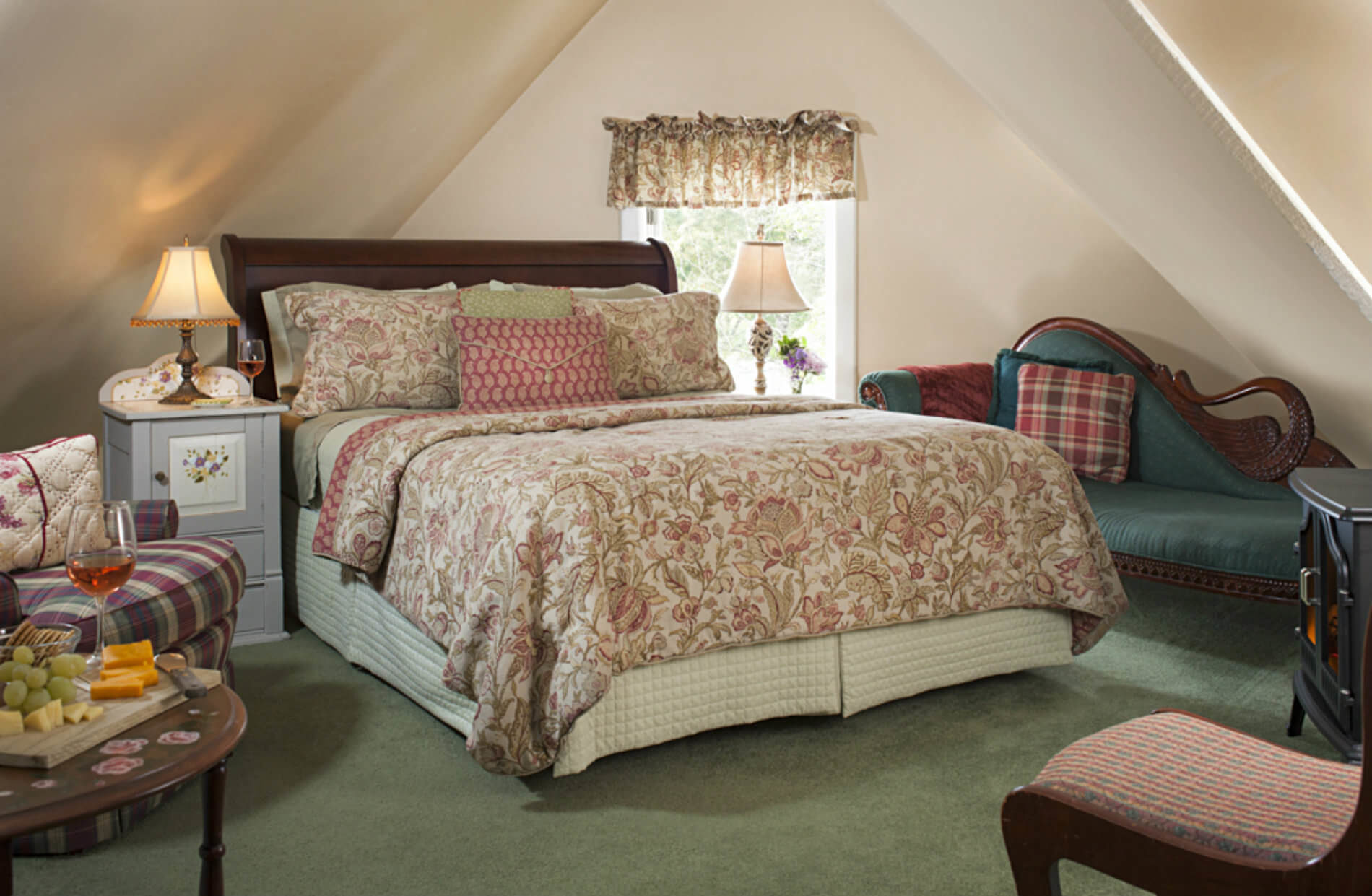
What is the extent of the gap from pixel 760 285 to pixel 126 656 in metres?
3.26

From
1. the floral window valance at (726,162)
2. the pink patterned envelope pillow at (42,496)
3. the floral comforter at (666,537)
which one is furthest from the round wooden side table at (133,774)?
the floral window valance at (726,162)

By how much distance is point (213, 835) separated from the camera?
1.46 m

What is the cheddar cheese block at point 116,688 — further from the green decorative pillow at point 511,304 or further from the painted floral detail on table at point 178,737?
the green decorative pillow at point 511,304

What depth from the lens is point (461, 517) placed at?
7.80 feet

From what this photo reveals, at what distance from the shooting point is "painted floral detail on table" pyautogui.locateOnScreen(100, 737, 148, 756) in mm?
1263

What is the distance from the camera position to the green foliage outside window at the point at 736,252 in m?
5.07

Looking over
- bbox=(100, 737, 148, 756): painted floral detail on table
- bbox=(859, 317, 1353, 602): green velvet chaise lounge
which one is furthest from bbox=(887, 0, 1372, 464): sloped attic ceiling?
bbox=(100, 737, 148, 756): painted floral detail on table

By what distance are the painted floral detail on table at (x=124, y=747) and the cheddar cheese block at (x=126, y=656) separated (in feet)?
0.61

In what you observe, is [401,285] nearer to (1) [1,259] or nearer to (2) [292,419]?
(2) [292,419]

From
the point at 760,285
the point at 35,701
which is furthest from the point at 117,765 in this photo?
the point at 760,285

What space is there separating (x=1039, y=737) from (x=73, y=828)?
1957 mm

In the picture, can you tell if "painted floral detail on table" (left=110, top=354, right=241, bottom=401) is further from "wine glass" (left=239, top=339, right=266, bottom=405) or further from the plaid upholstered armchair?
the plaid upholstered armchair

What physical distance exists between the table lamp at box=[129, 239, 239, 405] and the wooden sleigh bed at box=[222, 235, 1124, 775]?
349 mm

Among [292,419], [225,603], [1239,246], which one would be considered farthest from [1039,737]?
[292,419]
